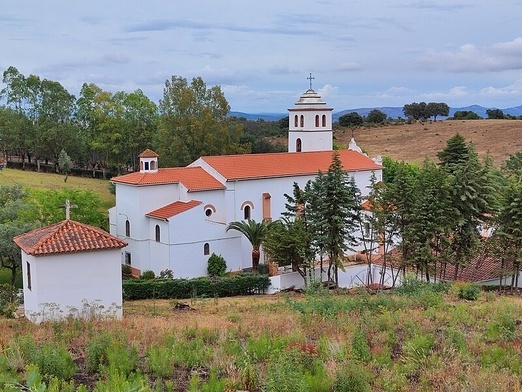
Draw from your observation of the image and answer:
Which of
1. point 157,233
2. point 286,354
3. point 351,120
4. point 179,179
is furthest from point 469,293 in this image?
point 351,120

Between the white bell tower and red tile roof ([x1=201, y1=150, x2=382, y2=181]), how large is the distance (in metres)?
3.58

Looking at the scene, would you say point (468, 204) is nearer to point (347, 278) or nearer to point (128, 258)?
point (347, 278)

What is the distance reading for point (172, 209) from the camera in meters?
31.5

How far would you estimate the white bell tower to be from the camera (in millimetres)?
43312

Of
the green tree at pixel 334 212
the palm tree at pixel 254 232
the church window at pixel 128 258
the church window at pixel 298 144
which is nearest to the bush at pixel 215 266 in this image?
the palm tree at pixel 254 232

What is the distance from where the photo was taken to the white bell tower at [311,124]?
43.3 metres

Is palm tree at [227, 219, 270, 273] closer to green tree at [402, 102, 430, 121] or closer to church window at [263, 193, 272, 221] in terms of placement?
church window at [263, 193, 272, 221]

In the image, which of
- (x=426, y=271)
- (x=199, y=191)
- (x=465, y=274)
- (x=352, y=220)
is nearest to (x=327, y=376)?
(x=426, y=271)

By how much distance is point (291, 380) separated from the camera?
7.44 m

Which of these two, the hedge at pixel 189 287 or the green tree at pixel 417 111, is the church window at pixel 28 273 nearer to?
the hedge at pixel 189 287

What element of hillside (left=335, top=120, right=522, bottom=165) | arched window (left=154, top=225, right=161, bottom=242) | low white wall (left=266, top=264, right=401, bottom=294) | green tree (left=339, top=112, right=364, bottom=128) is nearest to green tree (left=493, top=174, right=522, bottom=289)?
low white wall (left=266, top=264, right=401, bottom=294)

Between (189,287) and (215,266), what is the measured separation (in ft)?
12.8

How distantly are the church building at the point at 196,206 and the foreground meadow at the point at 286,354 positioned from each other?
16.8 metres

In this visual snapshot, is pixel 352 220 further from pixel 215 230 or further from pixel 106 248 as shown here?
pixel 106 248
